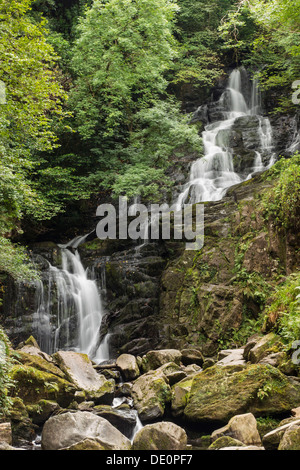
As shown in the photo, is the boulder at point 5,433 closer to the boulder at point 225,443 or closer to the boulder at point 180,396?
the boulder at point 225,443

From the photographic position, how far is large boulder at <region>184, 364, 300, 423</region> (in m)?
5.33

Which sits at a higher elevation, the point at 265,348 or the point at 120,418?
the point at 265,348

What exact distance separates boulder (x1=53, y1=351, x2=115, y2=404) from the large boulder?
1.89 meters

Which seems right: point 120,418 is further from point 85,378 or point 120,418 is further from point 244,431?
point 244,431

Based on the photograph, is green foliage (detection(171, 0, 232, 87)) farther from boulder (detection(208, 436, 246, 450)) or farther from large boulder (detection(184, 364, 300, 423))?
boulder (detection(208, 436, 246, 450))

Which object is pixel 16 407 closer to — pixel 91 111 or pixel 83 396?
pixel 83 396

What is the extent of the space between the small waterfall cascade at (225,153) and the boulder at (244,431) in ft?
34.5

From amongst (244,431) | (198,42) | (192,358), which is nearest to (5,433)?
(244,431)

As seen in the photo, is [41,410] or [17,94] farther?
[17,94]

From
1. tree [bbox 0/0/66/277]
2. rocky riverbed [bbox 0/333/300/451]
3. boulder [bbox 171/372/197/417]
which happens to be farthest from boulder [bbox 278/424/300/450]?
tree [bbox 0/0/66/277]

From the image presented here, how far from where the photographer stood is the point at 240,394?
5566 millimetres

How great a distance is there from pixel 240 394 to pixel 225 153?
13.8 meters

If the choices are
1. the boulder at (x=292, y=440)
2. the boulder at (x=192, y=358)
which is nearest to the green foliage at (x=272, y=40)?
the boulder at (x=192, y=358)

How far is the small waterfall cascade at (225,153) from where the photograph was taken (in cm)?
1571
